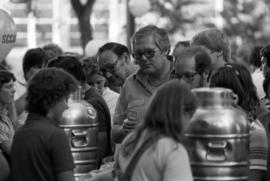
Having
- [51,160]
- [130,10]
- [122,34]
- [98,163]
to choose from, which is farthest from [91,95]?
[122,34]

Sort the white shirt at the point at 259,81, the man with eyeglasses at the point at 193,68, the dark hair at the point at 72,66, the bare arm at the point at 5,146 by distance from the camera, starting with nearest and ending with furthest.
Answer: the man with eyeglasses at the point at 193,68 → the bare arm at the point at 5,146 → the dark hair at the point at 72,66 → the white shirt at the point at 259,81

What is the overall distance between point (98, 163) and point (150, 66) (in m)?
0.83

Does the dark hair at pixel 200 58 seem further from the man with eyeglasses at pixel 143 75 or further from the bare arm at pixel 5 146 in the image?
the bare arm at pixel 5 146

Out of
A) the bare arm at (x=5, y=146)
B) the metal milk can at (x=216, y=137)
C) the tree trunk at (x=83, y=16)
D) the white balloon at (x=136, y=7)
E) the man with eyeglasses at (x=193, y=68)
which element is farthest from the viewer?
the tree trunk at (x=83, y=16)

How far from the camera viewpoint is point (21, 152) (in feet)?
17.3

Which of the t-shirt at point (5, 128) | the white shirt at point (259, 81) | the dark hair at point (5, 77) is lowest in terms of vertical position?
the white shirt at point (259, 81)

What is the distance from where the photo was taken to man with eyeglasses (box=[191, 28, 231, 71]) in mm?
6781

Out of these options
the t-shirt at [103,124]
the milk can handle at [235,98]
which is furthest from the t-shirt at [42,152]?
the t-shirt at [103,124]

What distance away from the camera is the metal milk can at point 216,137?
4855 mm

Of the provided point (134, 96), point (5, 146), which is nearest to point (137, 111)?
point (134, 96)

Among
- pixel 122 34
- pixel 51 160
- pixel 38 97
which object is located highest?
pixel 38 97

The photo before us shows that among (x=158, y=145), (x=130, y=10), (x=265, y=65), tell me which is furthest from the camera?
(x=130, y=10)

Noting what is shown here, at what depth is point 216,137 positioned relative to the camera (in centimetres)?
486

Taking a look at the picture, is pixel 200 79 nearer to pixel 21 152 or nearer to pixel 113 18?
pixel 21 152
